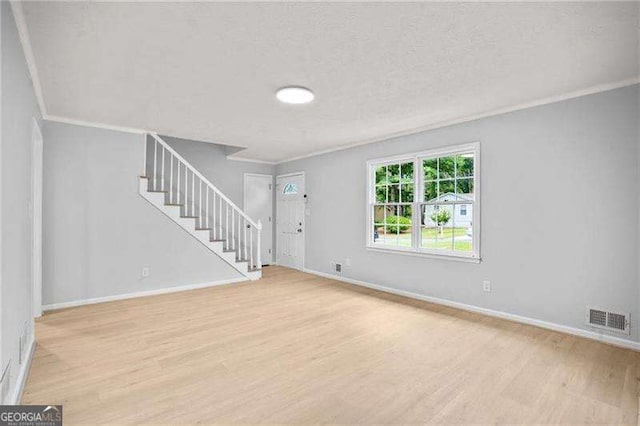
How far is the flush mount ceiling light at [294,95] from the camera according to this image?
119 inches

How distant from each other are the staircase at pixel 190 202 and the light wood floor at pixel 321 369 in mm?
1600

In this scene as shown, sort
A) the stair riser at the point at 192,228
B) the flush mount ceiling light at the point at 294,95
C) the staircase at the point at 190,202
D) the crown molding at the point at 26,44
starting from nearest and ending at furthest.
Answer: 1. the crown molding at the point at 26,44
2. the flush mount ceiling light at the point at 294,95
3. the stair riser at the point at 192,228
4. the staircase at the point at 190,202

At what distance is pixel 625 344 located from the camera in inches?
111

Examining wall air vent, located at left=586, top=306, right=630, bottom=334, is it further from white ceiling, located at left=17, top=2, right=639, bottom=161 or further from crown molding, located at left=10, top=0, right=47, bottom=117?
crown molding, located at left=10, top=0, right=47, bottom=117

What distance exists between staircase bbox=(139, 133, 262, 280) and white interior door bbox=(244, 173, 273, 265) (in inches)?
15.7

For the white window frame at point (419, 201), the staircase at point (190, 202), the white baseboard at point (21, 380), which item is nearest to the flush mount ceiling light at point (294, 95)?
the white window frame at point (419, 201)

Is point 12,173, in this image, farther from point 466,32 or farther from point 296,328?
point 466,32

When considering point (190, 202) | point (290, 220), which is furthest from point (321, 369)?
point (290, 220)

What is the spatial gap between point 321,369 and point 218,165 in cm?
507

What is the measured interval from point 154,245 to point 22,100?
2.79 metres

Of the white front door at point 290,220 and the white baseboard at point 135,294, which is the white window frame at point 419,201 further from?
the white baseboard at point 135,294

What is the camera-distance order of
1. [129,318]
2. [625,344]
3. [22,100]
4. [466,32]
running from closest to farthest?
[466,32]
[22,100]
[625,344]
[129,318]

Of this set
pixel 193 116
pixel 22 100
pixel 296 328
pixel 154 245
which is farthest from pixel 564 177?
pixel 154 245

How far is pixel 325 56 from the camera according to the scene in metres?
2.42
